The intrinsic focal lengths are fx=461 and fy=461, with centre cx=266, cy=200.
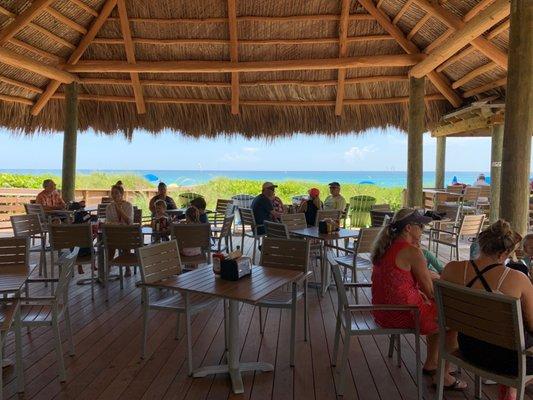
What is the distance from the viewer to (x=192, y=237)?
15.8 ft

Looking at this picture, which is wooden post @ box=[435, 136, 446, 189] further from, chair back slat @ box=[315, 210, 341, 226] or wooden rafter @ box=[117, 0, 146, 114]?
wooden rafter @ box=[117, 0, 146, 114]

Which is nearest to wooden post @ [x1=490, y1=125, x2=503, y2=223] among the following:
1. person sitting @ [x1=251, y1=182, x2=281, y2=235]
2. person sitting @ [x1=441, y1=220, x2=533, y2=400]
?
person sitting @ [x1=251, y1=182, x2=281, y2=235]

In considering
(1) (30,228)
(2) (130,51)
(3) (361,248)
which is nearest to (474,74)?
(3) (361,248)

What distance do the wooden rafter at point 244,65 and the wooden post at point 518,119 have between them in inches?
147

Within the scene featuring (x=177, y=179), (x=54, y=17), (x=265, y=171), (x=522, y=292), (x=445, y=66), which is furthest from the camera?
(x=265, y=171)

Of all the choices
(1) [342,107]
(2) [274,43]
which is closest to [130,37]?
(2) [274,43]

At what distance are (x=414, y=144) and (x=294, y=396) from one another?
630 cm

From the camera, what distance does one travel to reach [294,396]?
2.87 m

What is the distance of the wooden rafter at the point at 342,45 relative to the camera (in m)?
8.34

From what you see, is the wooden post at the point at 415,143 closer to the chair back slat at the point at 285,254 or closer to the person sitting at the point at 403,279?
the chair back slat at the point at 285,254

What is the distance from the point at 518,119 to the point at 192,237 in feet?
11.2

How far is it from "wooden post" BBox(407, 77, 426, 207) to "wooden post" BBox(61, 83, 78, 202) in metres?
6.49

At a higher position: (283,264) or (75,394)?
(283,264)

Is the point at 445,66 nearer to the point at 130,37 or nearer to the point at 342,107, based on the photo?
the point at 342,107
